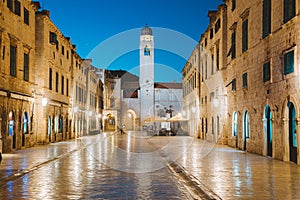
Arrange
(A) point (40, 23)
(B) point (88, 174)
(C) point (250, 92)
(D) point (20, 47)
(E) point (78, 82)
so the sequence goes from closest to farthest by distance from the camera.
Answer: (B) point (88, 174) → (C) point (250, 92) → (D) point (20, 47) → (A) point (40, 23) → (E) point (78, 82)

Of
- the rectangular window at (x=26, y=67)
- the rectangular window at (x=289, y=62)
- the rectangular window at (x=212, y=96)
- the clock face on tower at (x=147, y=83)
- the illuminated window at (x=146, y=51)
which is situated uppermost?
the illuminated window at (x=146, y=51)

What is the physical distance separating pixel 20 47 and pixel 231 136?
1469 centimetres

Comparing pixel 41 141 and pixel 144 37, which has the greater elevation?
pixel 144 37

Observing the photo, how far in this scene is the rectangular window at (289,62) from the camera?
16.2 meters

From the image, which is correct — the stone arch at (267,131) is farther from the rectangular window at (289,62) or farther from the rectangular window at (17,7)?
the rectangular window at (17,7)

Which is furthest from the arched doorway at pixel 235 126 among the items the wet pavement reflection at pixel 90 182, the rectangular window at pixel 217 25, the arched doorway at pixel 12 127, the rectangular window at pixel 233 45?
the arched doorway at pixel 12 127

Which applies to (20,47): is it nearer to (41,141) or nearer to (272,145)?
(41,141)

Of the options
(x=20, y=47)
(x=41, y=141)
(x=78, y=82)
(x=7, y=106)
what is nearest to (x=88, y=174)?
(x=7, y=106)

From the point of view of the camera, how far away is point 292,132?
1673 centimetres

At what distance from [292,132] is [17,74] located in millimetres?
15937

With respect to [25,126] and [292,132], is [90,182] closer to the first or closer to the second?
[292,132]

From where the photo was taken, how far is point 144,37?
8194 centimetres

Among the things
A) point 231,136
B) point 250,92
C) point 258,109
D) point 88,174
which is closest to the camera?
point 88,174

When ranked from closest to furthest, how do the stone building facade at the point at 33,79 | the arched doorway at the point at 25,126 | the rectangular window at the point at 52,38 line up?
the stone building facade at the point at 33,79
the arched doorway at the point at 25,126
the rectangular window at the point at 52,38
